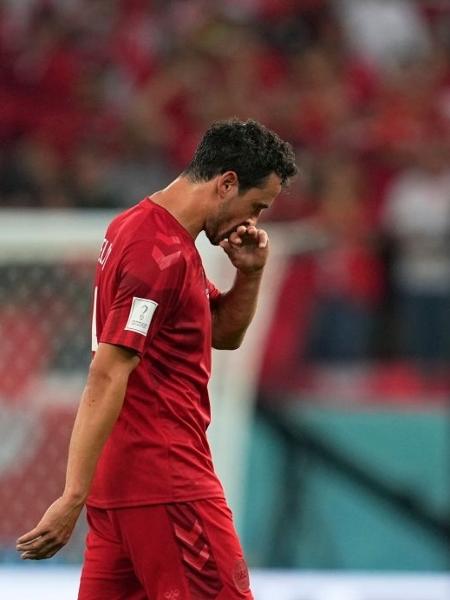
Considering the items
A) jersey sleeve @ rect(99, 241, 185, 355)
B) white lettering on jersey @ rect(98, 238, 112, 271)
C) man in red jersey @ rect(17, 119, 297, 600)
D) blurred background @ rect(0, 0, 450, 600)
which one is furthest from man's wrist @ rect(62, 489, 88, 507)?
blurred background @ rect(0, 0, 450, 600)

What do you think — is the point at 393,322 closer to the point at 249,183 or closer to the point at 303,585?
the point at 303,585

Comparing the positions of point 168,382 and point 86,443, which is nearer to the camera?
point 86,443

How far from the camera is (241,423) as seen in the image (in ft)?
19.3

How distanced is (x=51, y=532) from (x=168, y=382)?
47 centimetres

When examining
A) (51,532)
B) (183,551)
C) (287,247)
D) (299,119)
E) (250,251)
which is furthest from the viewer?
(299,119)

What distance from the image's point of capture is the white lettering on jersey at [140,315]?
291 cm

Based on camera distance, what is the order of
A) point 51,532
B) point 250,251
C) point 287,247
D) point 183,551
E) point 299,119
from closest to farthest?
point 51,532
point 183,551
point 250,251
point 287,247
point 299,119

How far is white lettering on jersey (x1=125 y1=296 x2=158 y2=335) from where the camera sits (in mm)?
2910

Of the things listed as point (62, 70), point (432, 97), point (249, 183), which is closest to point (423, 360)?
point (432, 97)

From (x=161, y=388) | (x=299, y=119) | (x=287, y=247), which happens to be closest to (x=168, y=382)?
(x=161, y=388)

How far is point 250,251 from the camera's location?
346 cm

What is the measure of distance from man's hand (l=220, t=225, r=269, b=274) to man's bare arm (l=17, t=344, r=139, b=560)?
568mm

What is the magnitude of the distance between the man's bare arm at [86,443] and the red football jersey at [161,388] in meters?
0.09

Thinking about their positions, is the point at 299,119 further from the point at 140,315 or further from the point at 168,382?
the point at 140,315
